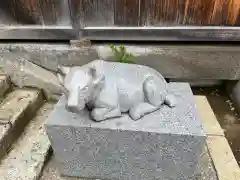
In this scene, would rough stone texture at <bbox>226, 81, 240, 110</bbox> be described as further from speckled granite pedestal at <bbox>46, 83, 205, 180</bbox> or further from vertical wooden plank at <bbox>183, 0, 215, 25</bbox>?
speckled granite pedestal at <bbox>46, 83, 205, 180</bbox>

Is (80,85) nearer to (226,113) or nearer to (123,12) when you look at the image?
(123,12)

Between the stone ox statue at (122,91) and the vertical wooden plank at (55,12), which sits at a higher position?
the vertical wooden plank at (55,12)

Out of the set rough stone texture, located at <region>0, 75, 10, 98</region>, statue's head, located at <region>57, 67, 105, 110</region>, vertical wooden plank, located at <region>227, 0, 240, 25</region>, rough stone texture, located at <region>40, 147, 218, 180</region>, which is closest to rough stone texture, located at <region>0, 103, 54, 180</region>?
rough stone texture, located at <region>40, 147, 218, 180</region>

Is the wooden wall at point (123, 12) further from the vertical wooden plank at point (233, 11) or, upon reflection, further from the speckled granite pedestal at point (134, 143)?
the speckled granite pedestal at point (134, 143)

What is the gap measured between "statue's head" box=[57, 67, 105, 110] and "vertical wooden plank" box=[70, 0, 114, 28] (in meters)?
1.08

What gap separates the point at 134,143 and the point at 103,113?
28 cm

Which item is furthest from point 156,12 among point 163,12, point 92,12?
point 92,12

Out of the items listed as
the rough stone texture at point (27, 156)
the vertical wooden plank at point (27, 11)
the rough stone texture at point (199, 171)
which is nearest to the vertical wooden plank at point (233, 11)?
the rough stone texture at point (199, 171)

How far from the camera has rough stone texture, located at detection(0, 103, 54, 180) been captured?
175 centimetres

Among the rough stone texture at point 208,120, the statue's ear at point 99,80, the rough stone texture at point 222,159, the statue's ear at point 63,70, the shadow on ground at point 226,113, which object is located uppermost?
the statue's ear at point 63,70

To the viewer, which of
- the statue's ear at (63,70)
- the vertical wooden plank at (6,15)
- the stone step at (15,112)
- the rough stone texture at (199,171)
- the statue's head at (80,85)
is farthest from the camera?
the vertical wooden plank at (6,15)

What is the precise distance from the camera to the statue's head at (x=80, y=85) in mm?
1216

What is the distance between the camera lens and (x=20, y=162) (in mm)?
1852

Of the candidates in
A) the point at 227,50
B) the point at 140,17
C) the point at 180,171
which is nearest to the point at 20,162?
the point at 180,171
